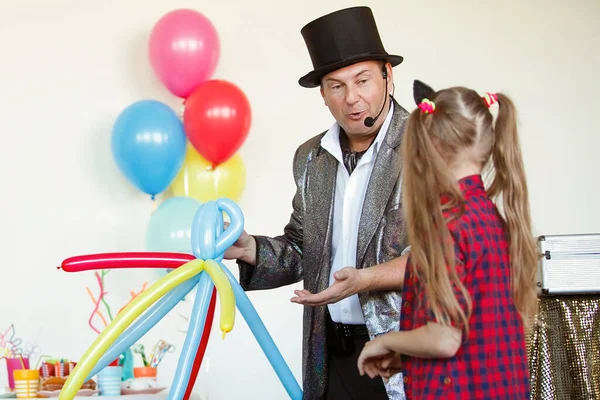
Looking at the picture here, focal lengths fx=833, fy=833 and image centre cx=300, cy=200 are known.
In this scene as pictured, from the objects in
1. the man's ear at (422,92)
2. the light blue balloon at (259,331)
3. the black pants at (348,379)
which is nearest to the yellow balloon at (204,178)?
the black pants at (348,379)

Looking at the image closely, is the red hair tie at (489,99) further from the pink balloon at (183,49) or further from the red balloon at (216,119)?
the pink balloon at (183,49)

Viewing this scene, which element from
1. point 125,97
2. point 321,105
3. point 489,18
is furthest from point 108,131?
point 489,18

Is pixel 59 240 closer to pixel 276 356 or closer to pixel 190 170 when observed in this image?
pixel 190 170

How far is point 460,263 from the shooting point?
1.37 m

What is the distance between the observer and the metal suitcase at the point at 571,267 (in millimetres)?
3336

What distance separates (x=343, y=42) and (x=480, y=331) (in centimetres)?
102

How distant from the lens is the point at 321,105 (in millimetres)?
4070

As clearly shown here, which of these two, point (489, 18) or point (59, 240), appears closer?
point (59, 240)

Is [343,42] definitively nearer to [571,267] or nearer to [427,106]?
[427,106]

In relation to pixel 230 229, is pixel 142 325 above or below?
below

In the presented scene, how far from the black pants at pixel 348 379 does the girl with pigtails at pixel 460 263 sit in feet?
1.51

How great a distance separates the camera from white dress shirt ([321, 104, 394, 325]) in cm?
→ 202

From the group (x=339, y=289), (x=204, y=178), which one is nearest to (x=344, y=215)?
(x=339, y=289)

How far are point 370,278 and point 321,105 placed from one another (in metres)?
2.35
